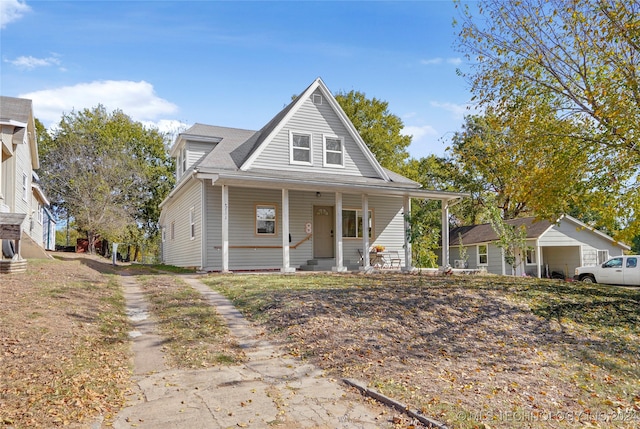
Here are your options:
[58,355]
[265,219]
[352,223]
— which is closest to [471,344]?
[58,355]

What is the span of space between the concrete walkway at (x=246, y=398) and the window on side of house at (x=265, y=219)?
1025 centimetres

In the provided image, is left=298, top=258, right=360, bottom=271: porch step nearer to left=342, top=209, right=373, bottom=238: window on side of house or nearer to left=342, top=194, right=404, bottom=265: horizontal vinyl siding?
left=342, top=194, right=404, bottom=265: horizontal vinyl siding

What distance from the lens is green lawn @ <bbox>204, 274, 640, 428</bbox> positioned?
4.82 m

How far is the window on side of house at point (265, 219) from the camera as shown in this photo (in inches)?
645

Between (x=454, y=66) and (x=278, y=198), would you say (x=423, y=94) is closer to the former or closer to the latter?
(x=454, y=66)

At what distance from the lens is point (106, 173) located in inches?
1155

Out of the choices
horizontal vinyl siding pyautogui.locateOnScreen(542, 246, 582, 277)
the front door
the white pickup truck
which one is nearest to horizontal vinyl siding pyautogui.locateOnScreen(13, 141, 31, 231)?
the front door

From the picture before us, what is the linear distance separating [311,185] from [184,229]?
6702mm

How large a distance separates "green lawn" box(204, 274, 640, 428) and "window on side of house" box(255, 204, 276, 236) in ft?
17.9

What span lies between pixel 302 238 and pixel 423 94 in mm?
6967

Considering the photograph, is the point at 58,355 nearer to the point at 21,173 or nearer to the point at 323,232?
the point at 323,232

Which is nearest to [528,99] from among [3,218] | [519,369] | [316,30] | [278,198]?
[316,30]

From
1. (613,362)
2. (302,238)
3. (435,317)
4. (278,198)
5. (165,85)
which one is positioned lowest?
(613,362)

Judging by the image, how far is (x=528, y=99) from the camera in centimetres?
1148
